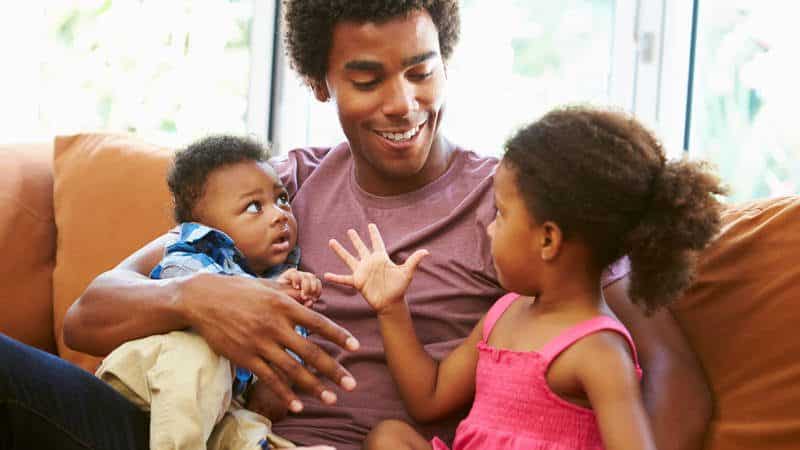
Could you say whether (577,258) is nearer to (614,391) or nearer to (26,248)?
(614,391)

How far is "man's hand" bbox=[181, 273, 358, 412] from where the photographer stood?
4.76 feet

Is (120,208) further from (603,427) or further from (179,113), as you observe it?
(603,427)

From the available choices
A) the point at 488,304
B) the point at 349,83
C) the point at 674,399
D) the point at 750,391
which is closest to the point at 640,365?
the point at 674,399

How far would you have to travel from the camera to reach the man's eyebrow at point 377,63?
5.42 feet

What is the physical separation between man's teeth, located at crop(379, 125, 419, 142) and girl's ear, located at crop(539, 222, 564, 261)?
0.42 metres

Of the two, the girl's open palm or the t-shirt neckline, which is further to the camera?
the t-shirt neckline

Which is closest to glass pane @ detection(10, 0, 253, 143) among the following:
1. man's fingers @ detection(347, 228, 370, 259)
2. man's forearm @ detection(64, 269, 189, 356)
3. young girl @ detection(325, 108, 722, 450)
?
man's forearm @ detection(64, 269, 189, 356)

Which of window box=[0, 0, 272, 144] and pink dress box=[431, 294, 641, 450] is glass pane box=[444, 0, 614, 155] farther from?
pink dress box=[431, 294, 641, 450]

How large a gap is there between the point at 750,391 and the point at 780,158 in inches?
46.5

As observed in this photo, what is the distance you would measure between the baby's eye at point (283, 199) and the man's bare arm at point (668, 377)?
63 centimetres

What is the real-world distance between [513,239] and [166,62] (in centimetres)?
193

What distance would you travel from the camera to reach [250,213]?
5.59ft

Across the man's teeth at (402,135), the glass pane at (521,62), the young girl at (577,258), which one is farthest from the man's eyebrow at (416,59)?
the glass pane at (521,62)

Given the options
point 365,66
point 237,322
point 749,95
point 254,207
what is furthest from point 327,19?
point 749,95
